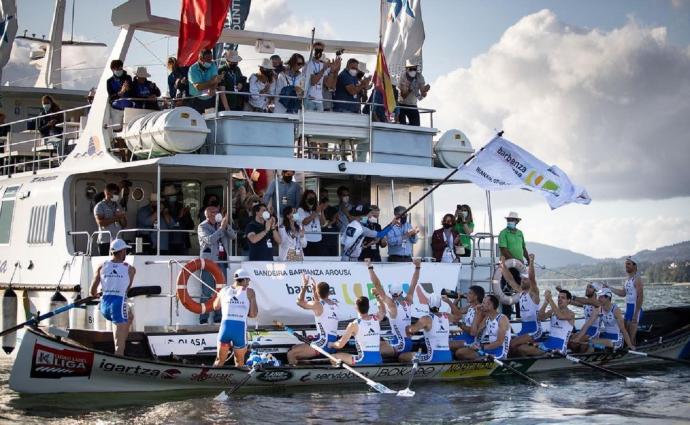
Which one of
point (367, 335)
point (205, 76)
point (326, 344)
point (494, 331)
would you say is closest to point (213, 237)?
point (326, 344)

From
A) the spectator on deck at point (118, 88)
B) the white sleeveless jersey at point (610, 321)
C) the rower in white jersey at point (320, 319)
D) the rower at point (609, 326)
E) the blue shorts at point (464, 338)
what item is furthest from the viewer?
the white sleeveless jersey at point (610, 321)

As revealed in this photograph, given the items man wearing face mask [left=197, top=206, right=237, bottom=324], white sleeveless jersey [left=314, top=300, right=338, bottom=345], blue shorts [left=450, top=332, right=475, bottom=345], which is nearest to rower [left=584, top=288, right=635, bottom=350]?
blue shorts [left=450, top=332, right=475, bottom=345]

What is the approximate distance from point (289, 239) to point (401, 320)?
2.40 metres

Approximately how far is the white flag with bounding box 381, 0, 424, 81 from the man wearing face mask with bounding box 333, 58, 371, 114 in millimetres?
1549

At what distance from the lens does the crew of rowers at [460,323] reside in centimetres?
1777

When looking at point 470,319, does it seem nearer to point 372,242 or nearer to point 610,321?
point 372,242

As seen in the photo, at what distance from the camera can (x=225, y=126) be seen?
64.4ft

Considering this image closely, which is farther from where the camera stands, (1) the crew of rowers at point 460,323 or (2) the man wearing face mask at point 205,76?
(2) the man wearing face mask at point 205,76

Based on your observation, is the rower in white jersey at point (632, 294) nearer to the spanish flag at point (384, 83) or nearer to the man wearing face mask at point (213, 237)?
the spanish flag at point (384, 83)

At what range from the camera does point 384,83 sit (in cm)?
2098

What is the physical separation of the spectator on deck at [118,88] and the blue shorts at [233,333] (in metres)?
5.17

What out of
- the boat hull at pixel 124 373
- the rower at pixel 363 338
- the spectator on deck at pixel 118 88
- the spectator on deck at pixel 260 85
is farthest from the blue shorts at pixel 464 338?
the spectator on deck at pixel 118 88

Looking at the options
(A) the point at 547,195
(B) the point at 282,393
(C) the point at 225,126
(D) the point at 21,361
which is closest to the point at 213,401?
(B) the point at 282,393

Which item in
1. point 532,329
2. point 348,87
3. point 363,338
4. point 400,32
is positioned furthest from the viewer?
point 400,32
